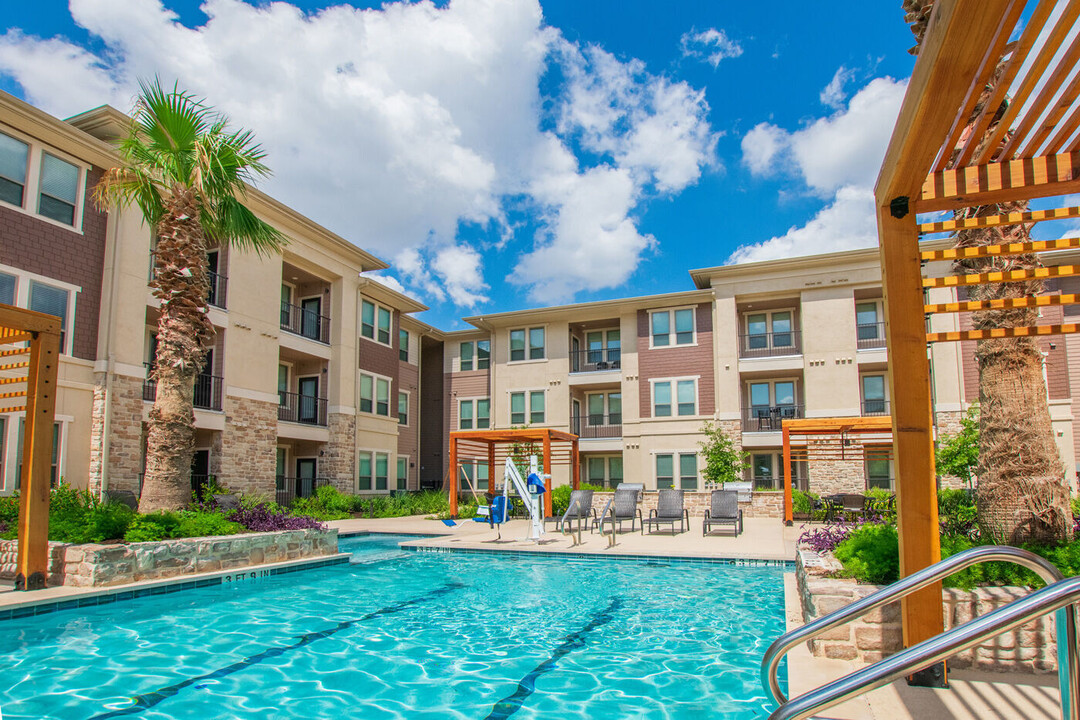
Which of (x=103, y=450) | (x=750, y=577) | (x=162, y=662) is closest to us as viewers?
(x=162, y=662)

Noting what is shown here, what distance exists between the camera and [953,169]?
4.05m

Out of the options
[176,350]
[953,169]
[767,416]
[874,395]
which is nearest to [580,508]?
[176,350]

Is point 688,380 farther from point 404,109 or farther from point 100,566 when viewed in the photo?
point 100,566

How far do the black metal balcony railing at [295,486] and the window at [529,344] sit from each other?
9.94 m

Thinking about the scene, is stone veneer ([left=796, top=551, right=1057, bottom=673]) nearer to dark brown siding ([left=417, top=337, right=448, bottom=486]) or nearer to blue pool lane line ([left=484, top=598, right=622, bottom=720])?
blue pool lane line ([left=484, top=598, right=622, bottom=720])

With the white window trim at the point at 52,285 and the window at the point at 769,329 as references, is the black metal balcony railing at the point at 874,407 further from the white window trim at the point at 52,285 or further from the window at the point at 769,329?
the white window trim at the point at 52,285

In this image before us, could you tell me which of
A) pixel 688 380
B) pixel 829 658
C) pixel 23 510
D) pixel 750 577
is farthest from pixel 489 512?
pixel 688 380

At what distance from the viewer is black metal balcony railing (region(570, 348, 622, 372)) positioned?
29188mm

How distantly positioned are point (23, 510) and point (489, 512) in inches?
304

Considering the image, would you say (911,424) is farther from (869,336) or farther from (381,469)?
(381,469)

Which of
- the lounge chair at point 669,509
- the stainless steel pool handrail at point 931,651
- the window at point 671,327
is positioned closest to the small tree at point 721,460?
the window at point 671,327

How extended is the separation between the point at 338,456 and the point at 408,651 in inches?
741

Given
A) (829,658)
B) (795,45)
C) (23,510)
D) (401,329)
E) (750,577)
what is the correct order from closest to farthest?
(829,658), (23,510), (750,577), (795,45), (401,329)

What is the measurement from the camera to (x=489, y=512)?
1375 cm
